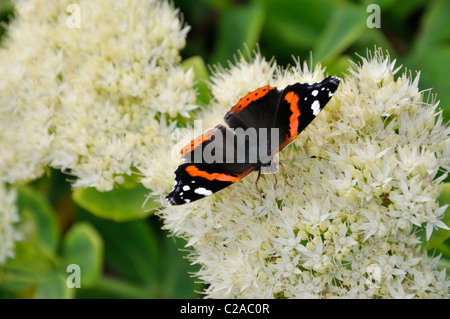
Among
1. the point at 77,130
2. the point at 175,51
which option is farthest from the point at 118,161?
the point at 175,51

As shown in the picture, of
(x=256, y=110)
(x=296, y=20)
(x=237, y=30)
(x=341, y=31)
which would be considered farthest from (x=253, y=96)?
(x=296, y=20)

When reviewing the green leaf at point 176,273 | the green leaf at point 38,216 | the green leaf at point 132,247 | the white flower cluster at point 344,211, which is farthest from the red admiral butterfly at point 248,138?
the green leaf at point 38,216

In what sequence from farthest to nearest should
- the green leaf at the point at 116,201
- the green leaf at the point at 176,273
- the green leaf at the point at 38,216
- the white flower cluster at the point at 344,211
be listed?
the green leaf at the point at 38,216 < the green leaf at the point at 176,273 < the green leaf at the point at 116,201 < the white flower cluster at the point at 344,211

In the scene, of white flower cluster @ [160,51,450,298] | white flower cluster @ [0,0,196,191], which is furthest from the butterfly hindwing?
white flower cluster @ [0,0,196,191]

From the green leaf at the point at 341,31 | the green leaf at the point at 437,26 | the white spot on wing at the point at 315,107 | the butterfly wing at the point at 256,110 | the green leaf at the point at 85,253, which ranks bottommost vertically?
the green leaf at the point at 85,253

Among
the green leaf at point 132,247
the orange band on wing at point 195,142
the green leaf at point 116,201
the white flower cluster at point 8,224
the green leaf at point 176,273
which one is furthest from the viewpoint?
the green leaf at point 132,247

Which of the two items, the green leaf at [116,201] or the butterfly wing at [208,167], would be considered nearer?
the butterfly wing at [208,167]

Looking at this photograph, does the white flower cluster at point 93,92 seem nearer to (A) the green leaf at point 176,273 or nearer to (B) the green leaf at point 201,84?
(B) the green leaf at point 201,84
